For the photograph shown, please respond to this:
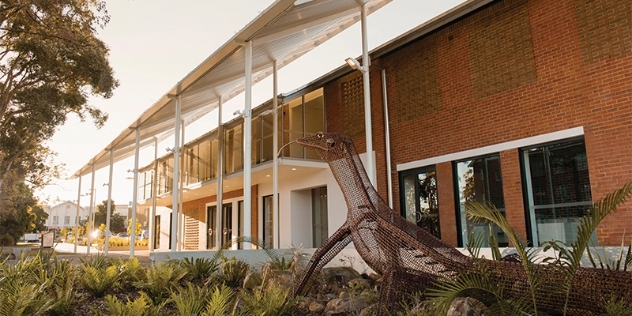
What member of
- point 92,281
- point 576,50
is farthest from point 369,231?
point 576,50

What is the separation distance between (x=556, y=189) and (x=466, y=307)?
191 inches

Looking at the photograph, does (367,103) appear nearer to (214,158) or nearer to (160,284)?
(160,284)

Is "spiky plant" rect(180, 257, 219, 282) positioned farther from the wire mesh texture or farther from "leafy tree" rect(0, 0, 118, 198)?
"leafy tree" rect(0, 0, 118, 198)

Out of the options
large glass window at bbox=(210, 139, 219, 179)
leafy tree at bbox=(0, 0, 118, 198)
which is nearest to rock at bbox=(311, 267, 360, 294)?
leafy tree at bbox=(0, 0, 118, 198)

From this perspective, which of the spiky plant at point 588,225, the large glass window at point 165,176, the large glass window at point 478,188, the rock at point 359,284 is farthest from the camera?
the large glass window at point 165,176

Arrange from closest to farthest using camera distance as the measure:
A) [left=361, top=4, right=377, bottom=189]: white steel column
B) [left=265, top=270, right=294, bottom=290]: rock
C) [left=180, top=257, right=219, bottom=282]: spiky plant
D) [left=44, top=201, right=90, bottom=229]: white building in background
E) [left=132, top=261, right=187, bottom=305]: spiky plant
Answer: [left=132, top=261, right=187, bottom=305]: spiky plant
[left=265, top=270, right=294, bottom=290]: rock
[left=180, top=257, right=219, bottom=282]: spiky plant
[left=361, top=4, right=377, bottom=189]: white steel column
[left=44, top=201, right=90, bottom=229]: white building in background

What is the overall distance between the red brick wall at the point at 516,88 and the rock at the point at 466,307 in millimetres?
4246

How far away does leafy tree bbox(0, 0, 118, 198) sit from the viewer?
40.3 feet

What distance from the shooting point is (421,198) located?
35.1 feet

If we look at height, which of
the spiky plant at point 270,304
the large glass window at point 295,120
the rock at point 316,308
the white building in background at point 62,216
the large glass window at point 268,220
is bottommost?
the rock at point 316,308

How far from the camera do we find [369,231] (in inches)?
212

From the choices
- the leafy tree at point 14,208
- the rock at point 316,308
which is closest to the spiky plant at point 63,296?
the rock at point 316,308

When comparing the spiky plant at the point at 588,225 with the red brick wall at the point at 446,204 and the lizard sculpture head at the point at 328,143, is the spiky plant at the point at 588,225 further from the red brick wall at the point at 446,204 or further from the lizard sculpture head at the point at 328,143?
the red brick wall at the point at 446,204

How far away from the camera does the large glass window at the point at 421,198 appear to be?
10344 mm
